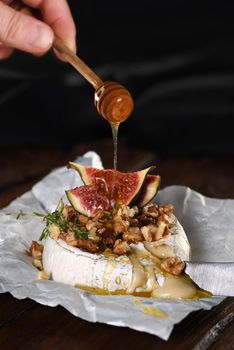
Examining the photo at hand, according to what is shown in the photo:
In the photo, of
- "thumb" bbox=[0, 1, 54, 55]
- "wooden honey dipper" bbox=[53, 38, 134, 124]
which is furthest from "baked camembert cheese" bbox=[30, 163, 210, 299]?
"thumb" bbox=[0, 1, 54, 55]

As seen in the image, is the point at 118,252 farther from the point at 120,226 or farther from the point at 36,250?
the point at 36,250

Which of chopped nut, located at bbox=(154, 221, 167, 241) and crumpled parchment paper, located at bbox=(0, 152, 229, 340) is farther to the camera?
chopped nut, located at bbox=(154, 221, 167, 241)

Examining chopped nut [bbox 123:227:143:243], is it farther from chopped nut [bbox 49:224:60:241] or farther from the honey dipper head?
the honey dipper head

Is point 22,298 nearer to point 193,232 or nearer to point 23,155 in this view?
point 193,232

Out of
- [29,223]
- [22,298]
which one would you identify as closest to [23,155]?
[29,223]

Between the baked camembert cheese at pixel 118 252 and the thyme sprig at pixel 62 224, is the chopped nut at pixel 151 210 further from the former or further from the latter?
the thyme sprig at pixel 62 224

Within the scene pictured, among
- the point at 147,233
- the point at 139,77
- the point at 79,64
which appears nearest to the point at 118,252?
the point at 147,233

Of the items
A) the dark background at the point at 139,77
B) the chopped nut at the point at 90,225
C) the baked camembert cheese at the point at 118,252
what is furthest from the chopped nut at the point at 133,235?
the dark background at the point at 139,77
